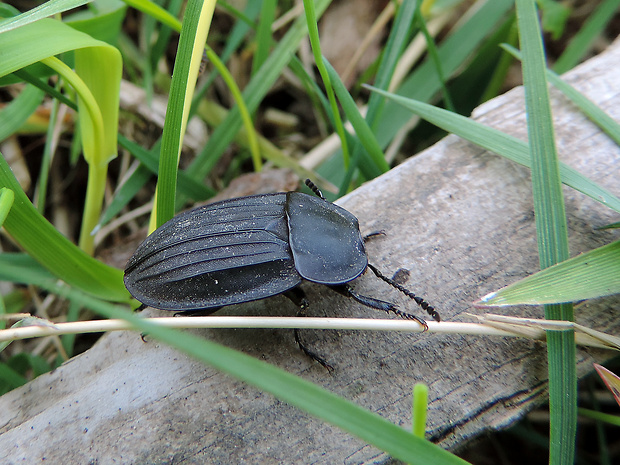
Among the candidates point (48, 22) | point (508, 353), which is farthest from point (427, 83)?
point (48, 22)

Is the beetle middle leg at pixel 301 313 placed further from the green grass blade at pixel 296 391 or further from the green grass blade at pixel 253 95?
the green grass blade at pixel 253 95

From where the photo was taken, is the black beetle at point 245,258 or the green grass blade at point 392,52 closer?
the black beetle at point 245,258

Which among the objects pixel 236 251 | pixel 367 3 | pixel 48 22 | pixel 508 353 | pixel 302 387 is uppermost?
pixel 367 3

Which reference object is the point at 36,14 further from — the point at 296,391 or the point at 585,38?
the point at 585,38

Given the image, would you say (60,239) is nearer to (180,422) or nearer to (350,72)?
(180,422)

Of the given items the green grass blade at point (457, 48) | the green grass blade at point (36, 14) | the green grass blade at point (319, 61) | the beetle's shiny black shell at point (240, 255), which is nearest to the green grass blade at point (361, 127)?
the green grass blade at point (319, 61)

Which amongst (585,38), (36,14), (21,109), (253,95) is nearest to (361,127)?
(253,95)
